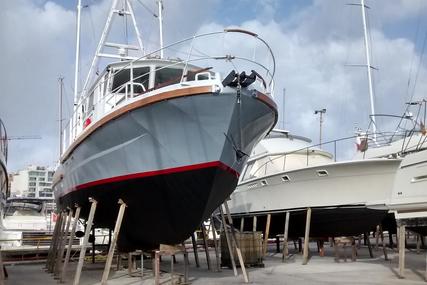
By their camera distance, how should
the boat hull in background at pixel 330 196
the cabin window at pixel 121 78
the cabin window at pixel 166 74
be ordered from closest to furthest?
the cabin window at pixel 166 74 → the cabin window at pixel 121 78 → the boat hull in background at pixel 330 196

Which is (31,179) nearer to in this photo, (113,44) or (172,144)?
(113,44)

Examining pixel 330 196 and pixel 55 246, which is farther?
pixel 330 196

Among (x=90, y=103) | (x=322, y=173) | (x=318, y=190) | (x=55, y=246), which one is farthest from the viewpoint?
(x=318, y=190)

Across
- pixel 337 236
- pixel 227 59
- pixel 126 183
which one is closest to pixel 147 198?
pixel 126 183

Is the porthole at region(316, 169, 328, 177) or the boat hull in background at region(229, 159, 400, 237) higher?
the porthole at region(316, 169, 328, 177)

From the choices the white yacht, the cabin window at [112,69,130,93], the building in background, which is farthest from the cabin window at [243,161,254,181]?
the building in background

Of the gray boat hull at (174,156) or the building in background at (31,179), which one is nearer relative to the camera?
the gray boat hull at (174,156)

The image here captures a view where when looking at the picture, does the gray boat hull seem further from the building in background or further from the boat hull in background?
the building in background

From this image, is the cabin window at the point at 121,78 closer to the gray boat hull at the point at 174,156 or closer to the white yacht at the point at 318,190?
the gray boat hull at the point at 174,156

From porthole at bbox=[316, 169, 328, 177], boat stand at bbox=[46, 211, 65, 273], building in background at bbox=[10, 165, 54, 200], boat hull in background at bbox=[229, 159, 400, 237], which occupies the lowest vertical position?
boat stand at bbox=[46, 211, 65, 273]

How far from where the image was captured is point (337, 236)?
1720 cm

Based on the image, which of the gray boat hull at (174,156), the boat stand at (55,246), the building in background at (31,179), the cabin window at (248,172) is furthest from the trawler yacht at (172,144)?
the building in background at (31,179)

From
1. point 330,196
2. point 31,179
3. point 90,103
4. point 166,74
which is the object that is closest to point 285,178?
point 330,196

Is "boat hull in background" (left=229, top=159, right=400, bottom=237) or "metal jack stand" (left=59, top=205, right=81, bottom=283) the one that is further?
"boat hull in background" (left=229, top=159, right=400, bottom=237)
